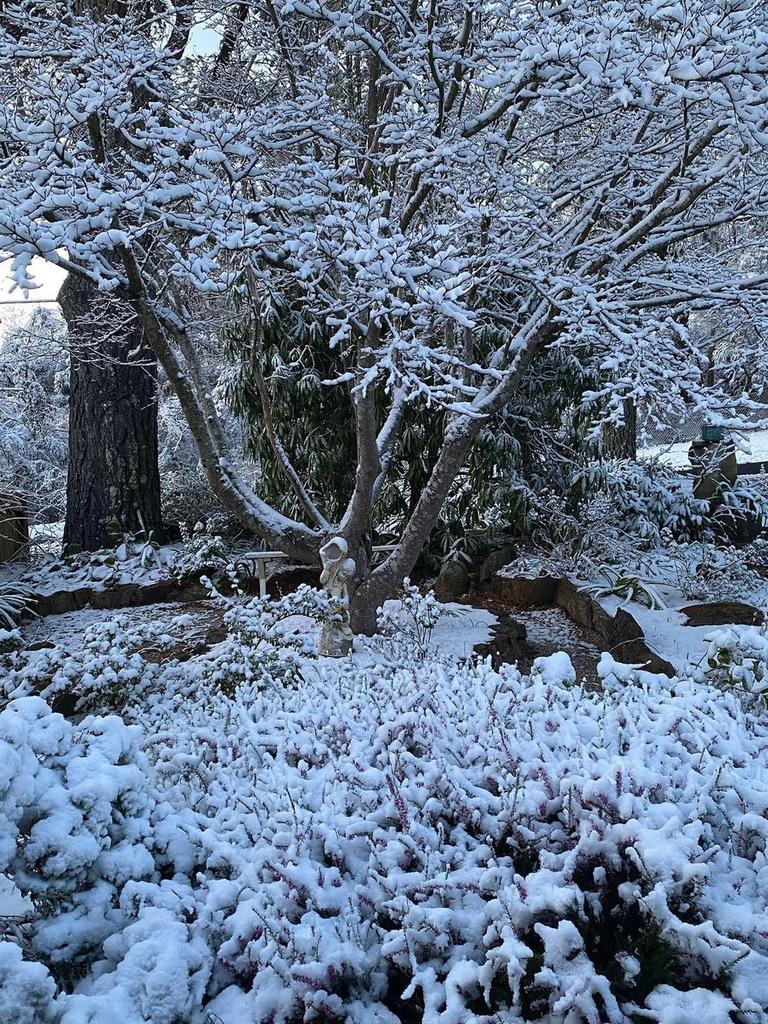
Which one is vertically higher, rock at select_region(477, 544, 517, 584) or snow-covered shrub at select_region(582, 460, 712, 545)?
snow-covered shrub at select_region(582, 460, 712, 545)

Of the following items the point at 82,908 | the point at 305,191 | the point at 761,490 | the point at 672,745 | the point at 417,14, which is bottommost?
the point at 82,908

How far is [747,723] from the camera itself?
2441mm

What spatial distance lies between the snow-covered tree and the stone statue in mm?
187

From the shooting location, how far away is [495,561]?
6.79 meters

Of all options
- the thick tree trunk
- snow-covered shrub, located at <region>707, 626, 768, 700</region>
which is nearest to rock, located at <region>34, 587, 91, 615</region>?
the thick tree trunk

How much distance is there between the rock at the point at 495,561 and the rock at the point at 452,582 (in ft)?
0.78

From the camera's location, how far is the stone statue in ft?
14.0

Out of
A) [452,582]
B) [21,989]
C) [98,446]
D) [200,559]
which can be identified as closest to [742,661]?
[21,989]

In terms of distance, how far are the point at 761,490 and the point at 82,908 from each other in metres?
7.55

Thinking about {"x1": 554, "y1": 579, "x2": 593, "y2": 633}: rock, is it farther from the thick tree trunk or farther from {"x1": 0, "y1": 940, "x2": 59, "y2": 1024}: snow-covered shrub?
{"x1": 0, "y1": 940, "x2": 59, "y2": 1024}: snow-covered shrub

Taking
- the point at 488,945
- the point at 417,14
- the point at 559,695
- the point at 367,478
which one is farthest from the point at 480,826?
the point at 417,14

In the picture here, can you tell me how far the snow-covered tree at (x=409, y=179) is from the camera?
300 cm

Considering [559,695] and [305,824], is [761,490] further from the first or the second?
[305,824]

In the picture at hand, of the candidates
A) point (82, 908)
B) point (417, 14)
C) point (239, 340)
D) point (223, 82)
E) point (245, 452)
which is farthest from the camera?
point (245, 452)
